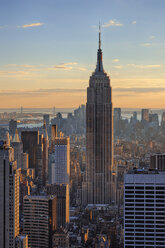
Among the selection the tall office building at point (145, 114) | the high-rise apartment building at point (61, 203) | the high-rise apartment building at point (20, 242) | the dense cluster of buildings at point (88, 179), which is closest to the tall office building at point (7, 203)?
the dense cluster of buildings at point (88, 179)

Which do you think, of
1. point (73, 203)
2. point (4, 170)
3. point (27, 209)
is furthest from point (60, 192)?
point (4, 170)

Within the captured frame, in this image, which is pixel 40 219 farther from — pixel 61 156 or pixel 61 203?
pixel 61 156

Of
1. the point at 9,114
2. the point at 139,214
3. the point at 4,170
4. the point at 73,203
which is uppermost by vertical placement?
the point at 9,114

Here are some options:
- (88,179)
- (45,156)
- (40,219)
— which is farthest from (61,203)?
(88,179)

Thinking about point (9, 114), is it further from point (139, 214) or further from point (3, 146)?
point (139, 214)

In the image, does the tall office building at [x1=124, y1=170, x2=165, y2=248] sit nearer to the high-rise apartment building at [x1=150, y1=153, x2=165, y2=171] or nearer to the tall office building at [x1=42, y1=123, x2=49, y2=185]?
the high-rise apartment building at [x1=150, y1=153, x2=165, y2=171]

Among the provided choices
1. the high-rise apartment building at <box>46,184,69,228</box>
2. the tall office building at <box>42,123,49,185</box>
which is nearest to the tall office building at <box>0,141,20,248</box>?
the high-rise apartment building at <box>46,184,69,228</box>
